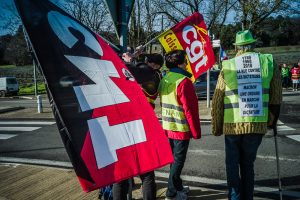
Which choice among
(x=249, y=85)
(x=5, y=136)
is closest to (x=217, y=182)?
(x=249, y=85)

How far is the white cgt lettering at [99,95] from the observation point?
88.4 inches

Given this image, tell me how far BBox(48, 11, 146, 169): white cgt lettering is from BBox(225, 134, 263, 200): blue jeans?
1.54m

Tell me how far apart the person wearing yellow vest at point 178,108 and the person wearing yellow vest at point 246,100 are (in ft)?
1.08

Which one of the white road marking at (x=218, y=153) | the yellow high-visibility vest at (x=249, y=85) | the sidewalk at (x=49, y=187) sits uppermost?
the yellow high-visibility vest at (x=249, y=85)

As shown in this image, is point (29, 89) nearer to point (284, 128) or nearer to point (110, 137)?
point (284, 128)

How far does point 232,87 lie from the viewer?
3695mm

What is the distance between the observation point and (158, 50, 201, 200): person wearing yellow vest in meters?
4.00

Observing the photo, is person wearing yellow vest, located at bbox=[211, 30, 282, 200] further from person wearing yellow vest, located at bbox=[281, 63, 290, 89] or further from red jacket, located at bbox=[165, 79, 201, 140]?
person wearing yellow vest, located at bbox=[281, 63, 290, 89]

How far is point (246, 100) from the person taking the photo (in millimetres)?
3678

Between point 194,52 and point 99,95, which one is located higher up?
point 194,52

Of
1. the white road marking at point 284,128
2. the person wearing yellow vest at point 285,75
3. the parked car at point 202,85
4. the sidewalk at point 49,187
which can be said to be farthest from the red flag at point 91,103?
the person wearing yellow vest at point 285,75

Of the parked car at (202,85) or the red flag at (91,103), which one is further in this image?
the parked car at (202,85)

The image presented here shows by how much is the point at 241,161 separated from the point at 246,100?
672 millimetres

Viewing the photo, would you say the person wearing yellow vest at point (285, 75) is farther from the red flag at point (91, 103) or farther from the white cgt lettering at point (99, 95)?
the white cgt lettering at point (99, 95)
